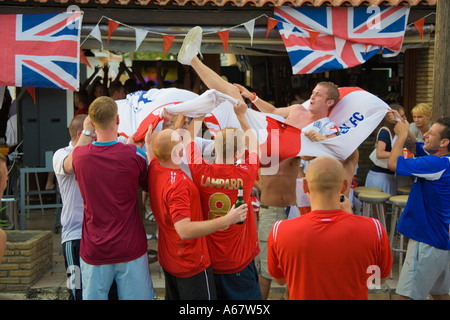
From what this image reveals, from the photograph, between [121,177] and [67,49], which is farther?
[67,49]

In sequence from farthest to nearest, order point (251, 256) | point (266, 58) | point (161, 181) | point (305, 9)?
point (266, 58) < point (305, 9) < point (251, 256) < point (161, 181)

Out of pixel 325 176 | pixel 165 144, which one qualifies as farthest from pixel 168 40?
pixel 325 176

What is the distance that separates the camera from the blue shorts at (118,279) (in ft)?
12.8

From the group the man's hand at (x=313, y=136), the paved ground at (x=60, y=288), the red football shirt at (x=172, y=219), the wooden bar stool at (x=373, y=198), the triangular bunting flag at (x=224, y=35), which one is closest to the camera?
the red football shirt at (x=172, y=219)

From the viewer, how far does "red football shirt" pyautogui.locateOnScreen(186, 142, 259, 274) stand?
13.2 ft

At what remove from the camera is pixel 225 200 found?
13.2 ft

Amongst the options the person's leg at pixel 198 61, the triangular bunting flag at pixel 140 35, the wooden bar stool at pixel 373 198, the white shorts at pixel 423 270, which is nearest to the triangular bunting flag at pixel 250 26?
the triangular bunting flag at pixel 140 35

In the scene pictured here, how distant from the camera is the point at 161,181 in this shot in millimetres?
3822

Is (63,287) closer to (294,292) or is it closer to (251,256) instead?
(251,256)

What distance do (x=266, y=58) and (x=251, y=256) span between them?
27.0 ft

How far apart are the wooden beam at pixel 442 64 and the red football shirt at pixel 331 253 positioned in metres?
3.61

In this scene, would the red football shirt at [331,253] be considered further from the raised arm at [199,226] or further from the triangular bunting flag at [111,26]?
the triangular bunting flag at [111,26]

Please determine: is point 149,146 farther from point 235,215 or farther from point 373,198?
point 373,198

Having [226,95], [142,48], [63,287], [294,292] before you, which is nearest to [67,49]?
[142,48]
